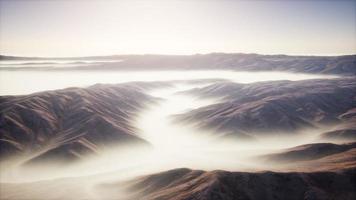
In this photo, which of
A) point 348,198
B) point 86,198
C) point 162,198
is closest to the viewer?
point 348,198

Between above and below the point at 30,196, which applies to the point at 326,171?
above

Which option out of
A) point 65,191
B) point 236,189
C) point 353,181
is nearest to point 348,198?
point 353,181

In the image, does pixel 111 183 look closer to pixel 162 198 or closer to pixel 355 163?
pixel 162 198

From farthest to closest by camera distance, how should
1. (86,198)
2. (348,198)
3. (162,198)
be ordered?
(86,198), (162,198), (348,198)

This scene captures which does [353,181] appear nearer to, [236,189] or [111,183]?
[236,189]

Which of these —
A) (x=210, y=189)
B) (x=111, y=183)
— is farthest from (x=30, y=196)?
(x=210, y=189)

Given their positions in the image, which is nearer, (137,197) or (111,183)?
(137,197)
